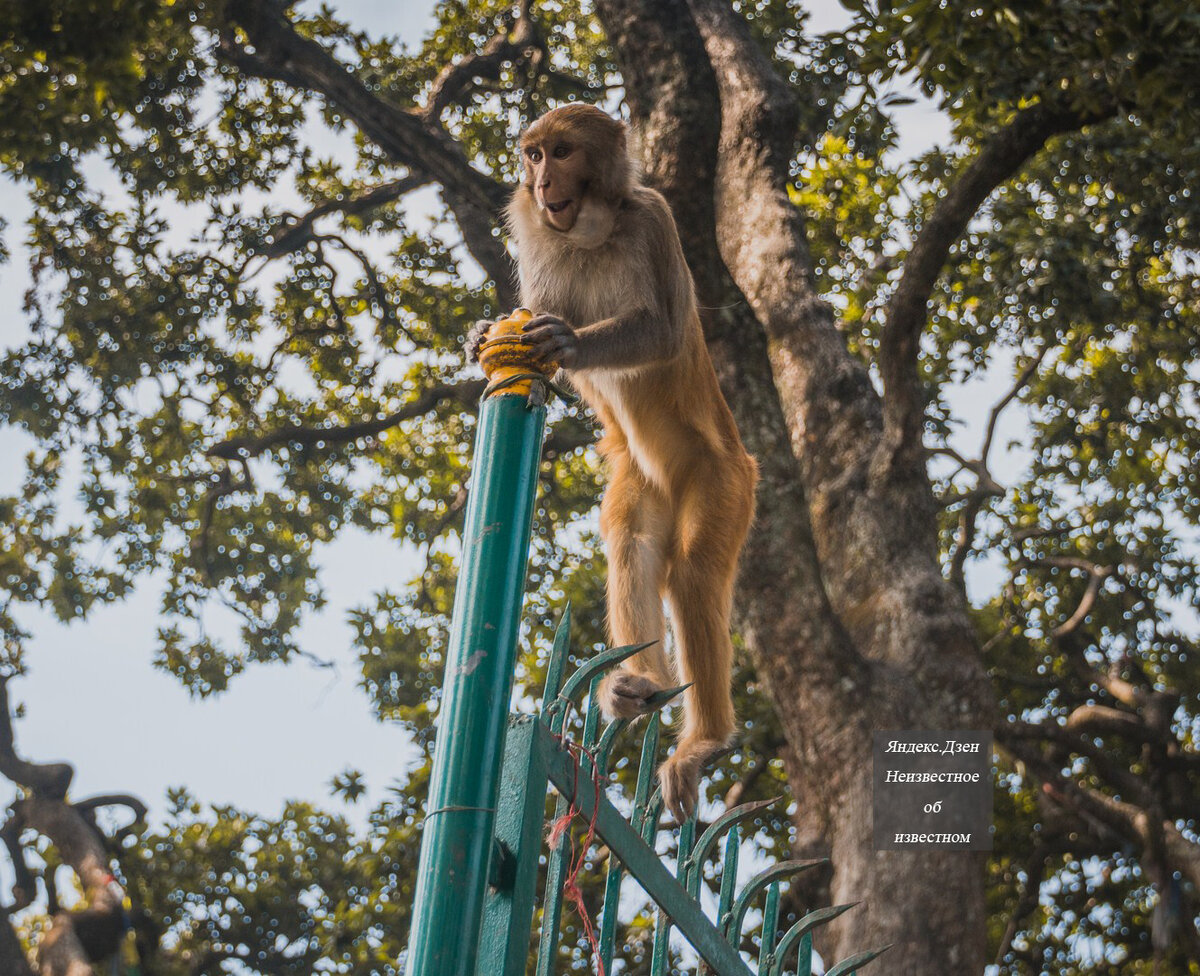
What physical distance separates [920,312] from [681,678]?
184cm

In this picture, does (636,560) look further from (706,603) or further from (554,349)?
(554,349)

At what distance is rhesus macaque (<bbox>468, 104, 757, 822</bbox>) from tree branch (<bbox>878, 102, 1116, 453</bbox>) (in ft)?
3.56

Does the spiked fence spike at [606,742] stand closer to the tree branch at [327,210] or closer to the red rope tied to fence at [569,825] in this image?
the red rope tied to fence at [569,825]

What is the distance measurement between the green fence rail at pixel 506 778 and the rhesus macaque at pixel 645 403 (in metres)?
1.03

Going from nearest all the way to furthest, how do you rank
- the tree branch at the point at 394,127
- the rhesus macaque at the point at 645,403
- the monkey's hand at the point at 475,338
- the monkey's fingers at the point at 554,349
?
the monkey's fingers at the point at 554,349 < the monkey's hand at the point at 475,338 < the rhesus macaque at the point at 645,403 < the tree branch at the point at 394,127

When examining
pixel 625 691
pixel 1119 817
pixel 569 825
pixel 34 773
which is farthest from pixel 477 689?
pixel 34 773

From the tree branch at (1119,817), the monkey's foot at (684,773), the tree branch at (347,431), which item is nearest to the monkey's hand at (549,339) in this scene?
the monkey's foot at (684,773)

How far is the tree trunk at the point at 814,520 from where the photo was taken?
163 inches

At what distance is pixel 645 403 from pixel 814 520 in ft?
5.24

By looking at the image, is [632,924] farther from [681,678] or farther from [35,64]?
[35,64]

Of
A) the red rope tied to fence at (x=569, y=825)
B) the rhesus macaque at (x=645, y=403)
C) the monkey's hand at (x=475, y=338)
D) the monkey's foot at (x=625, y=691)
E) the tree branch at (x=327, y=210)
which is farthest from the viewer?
the tree branch at (x=327, y=210)

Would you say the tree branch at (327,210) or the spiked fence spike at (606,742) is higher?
the tree branch at (327,210)

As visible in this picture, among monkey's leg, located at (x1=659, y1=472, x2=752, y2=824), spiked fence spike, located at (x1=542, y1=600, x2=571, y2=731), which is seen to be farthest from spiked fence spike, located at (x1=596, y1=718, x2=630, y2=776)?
monkey's leg, located at (x1=659, y1=472, x2=752, y2=824)

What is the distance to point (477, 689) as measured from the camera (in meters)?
1.43
